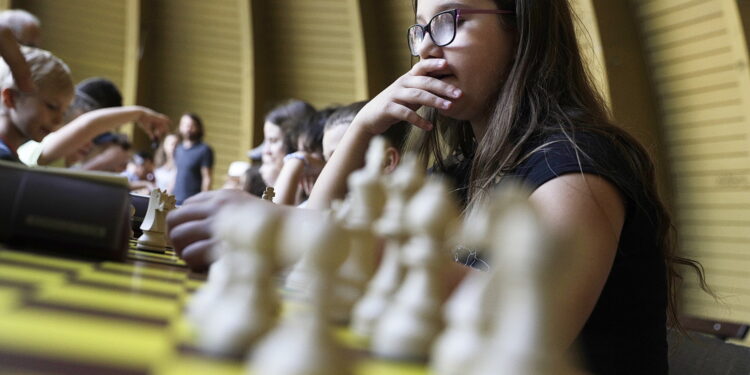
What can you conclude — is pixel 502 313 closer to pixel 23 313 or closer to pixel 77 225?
pixel 23 313

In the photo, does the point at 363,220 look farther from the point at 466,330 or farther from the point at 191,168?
the point at 191,168

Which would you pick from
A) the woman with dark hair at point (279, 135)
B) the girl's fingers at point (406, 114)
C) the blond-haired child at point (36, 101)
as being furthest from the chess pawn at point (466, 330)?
the woman with dark hair at point (279, 135)

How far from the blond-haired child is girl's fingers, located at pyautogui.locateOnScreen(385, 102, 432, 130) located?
168 centimetres

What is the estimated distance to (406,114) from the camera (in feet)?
6.68

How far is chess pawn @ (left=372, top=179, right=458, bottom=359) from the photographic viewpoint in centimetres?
71

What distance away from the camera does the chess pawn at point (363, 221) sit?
99 cm

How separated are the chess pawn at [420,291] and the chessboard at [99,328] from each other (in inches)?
0.9

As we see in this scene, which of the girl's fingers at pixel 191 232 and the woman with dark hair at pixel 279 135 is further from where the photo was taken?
the woman with dark hair at pixel 279 135

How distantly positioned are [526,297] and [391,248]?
43cm

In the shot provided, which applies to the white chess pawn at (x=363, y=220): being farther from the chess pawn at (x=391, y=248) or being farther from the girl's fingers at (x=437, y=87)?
the girl's fingers at (x=437, y=87)

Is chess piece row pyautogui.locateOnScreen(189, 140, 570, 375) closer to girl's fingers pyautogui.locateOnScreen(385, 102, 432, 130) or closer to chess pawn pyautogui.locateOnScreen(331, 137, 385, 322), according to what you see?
chess pawn pyautogui.locateOnScreen(331, 137, 385, 322)

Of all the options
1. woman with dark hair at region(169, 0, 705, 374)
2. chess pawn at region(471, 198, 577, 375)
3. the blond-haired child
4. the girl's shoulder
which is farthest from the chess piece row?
the blond-haired child

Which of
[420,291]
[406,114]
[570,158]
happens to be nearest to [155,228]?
[406,114]

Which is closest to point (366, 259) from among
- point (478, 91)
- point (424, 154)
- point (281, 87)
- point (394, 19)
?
point (478, 91)
